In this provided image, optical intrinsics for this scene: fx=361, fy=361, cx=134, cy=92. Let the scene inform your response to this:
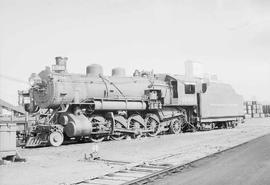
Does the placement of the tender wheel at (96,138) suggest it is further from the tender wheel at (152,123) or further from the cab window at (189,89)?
the cab window at (189,89)

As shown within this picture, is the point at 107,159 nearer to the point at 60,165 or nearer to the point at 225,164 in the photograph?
the point at 60,165

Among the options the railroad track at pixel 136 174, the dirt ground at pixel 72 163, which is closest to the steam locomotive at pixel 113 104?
the dirt ground at pixel 72 163

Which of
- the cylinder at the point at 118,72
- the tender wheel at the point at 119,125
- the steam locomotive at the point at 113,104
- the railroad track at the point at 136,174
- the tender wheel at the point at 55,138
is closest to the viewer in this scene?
the railroad track at the point at 136,174

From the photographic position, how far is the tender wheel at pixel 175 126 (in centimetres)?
2158

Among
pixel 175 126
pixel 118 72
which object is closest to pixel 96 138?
pixel 118 72

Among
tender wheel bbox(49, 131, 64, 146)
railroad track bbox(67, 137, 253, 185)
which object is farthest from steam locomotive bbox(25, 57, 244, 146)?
railroad track bbox(67, 137, 253, 185)

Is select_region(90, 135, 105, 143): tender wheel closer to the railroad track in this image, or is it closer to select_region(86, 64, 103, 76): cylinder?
select_region(86, 64, 103, 76): cylinder

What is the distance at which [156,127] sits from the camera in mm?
20625

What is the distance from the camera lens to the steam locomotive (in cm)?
1625

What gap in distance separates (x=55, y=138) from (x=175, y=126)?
869 centimetres

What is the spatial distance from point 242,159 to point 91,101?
28.1 feet

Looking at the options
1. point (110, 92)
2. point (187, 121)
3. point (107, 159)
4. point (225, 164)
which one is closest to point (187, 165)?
point (225, 164)

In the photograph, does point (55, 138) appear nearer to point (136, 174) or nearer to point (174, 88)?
point (136, 174)

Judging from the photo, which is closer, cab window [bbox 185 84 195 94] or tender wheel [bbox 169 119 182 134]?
tender wheel [bbox 169 119 182 134]
